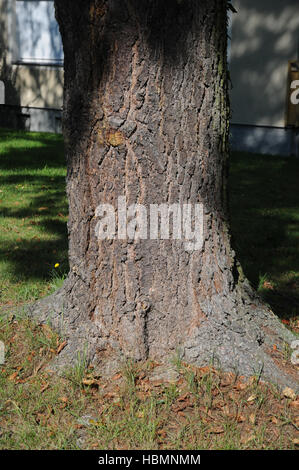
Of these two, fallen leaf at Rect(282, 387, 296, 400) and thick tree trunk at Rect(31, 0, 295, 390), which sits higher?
thick tree trunk at Rect(31, 0, 295, 390)

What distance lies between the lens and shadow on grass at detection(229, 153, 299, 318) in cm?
468

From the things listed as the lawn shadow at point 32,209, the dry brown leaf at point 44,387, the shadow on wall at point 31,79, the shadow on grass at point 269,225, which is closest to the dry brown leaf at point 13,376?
the dry brown leaf at point 44,387

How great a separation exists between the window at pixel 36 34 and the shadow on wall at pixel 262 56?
4.48 m

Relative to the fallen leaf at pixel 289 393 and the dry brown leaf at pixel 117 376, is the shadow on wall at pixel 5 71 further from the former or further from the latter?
the fallen leaf at pixel 289 393

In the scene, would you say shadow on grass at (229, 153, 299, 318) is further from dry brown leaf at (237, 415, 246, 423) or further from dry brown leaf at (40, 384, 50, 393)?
dry brown leaf at (40, 384, 50, 393)

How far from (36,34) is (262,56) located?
5.87 meters

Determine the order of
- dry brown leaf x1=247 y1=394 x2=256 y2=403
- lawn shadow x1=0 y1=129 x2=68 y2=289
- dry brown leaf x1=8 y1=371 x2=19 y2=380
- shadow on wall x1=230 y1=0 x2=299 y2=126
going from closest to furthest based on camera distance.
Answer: dry brown leaf x1=247 y1=394 x2=256 y2=403 < dry brown leaf x1=8 y1=371 x2=19 y2=380 < lawn shadow x1=0 y1=129 x2=68 y2=289 < shadow on wall x1=230 y1=0 x2=299 y2=126

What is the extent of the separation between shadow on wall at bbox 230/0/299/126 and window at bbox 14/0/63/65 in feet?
14.7

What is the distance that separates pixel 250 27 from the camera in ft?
35.0

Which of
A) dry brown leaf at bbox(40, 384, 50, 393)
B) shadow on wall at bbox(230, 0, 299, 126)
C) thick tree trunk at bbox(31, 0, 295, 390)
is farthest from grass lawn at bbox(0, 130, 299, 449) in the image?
shadow on wall at bbox(230, 0, 299, 126)

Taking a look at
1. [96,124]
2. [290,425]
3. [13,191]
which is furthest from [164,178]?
[13,191]

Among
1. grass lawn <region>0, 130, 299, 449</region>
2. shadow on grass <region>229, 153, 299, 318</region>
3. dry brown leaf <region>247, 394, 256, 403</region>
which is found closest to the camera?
grass lawn <region>0, 130, 299, 449</region>
